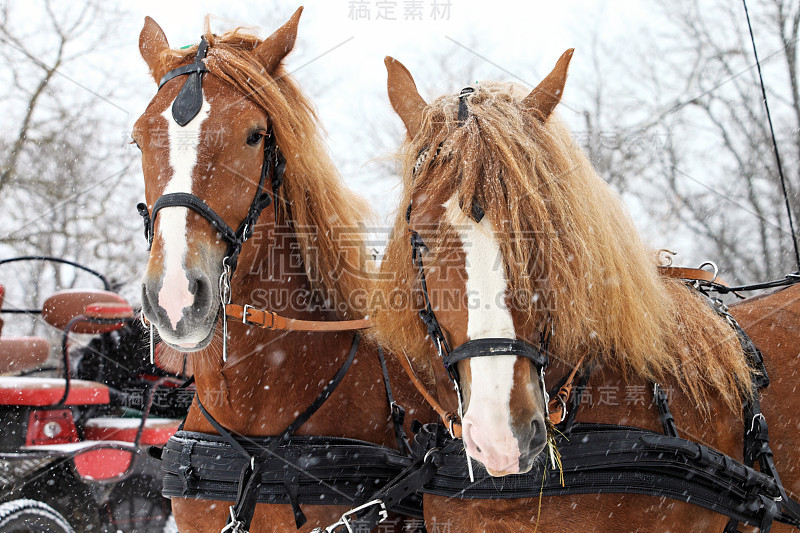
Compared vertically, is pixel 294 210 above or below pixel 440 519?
above

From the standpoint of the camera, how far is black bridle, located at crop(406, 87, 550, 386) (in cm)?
164

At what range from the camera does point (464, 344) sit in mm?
1692

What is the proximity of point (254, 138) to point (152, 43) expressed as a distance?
31.7 inches

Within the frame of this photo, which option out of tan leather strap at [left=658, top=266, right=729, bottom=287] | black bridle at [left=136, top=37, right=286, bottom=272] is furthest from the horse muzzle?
Result: tan leather strap at [left=658, top=266, right=729, bottom=287]


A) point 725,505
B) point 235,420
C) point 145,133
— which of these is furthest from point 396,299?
point 725,505

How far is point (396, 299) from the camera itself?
81.3 inches

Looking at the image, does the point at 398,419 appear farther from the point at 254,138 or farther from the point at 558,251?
the point at 254,138

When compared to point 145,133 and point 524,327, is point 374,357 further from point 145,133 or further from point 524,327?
point 145,133

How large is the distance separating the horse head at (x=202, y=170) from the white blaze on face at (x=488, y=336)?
2.83 ft

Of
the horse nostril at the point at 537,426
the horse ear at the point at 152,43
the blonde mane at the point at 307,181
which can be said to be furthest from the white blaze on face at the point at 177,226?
the horse nostril at the point at 537,426

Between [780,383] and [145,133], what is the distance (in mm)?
2514

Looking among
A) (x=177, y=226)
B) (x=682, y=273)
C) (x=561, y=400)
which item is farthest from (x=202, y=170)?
(x=682, y=273)

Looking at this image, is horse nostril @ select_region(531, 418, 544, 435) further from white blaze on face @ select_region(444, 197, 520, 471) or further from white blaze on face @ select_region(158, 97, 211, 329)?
white blaze on face @ select_region(158, 97, 211, 329)

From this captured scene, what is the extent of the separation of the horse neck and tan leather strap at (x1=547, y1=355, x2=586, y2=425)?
1022 millimetres
